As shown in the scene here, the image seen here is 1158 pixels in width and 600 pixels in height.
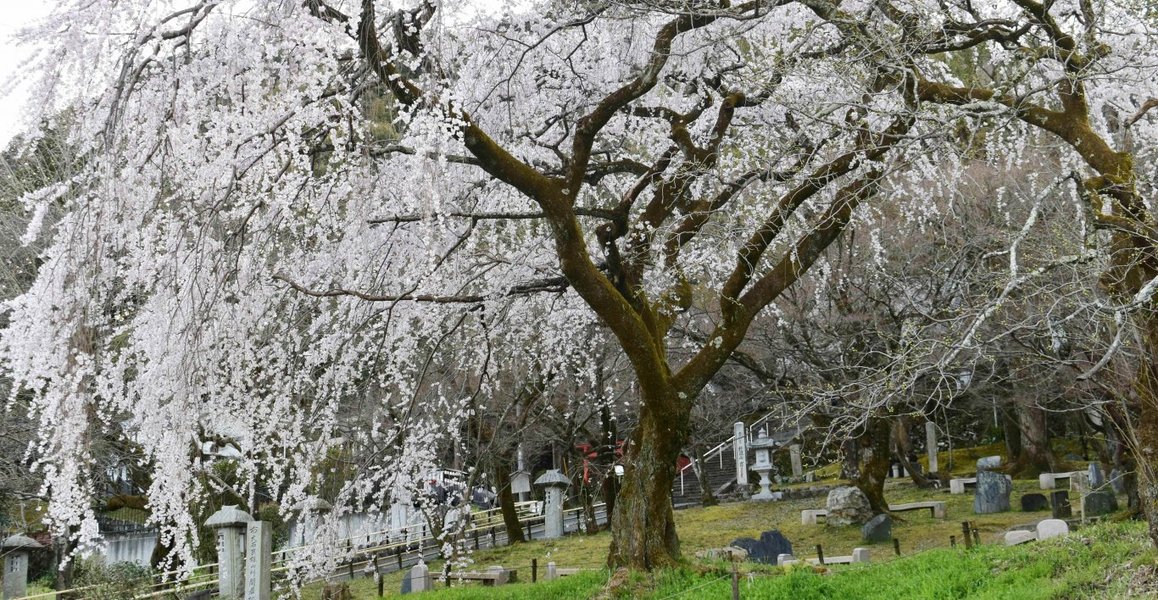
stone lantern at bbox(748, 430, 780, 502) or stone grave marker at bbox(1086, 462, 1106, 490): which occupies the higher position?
stone lantern at bbox(748, 430, 780, 502)

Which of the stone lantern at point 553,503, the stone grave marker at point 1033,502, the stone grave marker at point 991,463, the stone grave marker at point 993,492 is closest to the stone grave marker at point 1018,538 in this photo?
the stone grave marker at point 1033,502

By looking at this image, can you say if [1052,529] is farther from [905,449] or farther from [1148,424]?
[905,449]

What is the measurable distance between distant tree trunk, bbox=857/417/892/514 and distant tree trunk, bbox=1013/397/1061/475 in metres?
6.01

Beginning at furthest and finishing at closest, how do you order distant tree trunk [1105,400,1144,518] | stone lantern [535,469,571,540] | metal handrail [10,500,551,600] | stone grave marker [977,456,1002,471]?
1. stone grave marker [977,456,1002,471]
2. stone lantern [535,469,571,540]
3. metal handrail [10,500,551,600]
4. distant tree trunk [1105,400,1144,518]

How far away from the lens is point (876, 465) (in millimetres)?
14727

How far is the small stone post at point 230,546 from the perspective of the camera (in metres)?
11.5

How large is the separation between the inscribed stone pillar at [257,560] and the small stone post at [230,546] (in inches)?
11.4

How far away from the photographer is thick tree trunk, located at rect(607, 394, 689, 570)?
27.1ft

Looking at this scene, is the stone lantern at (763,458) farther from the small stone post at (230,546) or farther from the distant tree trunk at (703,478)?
the small stone post at (230,546)

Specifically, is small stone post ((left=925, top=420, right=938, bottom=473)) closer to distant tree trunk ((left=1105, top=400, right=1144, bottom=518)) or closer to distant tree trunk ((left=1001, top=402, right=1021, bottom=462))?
distant tree trunk ((left=1001, top=402, right=1021, bottom=462))

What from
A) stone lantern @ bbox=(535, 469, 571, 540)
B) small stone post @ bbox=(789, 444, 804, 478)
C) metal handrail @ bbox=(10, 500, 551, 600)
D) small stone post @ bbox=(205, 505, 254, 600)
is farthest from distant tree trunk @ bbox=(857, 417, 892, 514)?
small stone post @ bbox=(205, 505, 254, 600)

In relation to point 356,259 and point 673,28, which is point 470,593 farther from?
point 673,28

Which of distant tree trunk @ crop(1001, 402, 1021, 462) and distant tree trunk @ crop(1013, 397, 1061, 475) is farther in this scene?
distant tree trunk @ crop(1001, 402, 1021, 462)

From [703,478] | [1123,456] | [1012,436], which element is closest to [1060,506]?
[1123,456]
